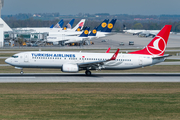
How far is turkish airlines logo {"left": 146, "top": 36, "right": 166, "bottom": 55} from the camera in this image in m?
48.5

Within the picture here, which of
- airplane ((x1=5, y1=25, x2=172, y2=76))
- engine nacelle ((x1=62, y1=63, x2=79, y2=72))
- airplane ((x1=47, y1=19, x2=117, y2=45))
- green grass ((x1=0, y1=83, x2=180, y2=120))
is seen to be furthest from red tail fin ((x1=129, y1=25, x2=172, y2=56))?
airplane ((x1=47, y1=19, x2=117, y2=45))

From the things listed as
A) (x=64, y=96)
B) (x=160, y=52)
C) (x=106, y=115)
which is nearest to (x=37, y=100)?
(x=64, y=96)

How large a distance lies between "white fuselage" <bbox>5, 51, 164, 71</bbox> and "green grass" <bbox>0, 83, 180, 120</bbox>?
7534mm

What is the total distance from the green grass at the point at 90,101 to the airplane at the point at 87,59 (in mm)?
7199

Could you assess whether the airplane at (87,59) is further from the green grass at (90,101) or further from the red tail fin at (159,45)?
the green grass at (90,101)

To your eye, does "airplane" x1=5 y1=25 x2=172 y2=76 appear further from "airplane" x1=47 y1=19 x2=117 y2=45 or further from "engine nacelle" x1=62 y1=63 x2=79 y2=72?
"airplane" x1=47 y1=19 x2=117 y2=45

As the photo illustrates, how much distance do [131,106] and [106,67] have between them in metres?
20.2

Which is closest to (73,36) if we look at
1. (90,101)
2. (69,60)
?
(69,60)

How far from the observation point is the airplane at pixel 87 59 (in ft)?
149

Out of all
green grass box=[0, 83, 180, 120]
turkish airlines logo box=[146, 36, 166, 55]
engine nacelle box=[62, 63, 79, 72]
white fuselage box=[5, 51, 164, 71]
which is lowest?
green grass box=[0, 83, 180, 120]

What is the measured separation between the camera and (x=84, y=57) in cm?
4669

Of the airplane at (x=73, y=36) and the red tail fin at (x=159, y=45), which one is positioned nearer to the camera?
the red tail fin at (x=159, y=45)

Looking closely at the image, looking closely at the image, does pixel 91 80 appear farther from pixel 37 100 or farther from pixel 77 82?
pixel 37 100

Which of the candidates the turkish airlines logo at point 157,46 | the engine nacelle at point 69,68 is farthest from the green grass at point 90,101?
the turkish airlines logo at point 157,46
